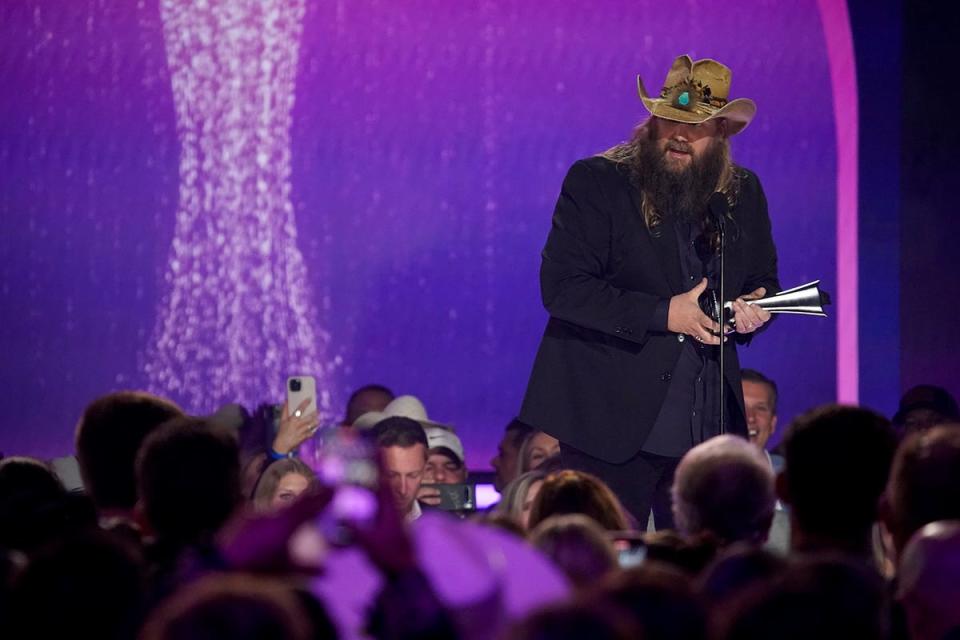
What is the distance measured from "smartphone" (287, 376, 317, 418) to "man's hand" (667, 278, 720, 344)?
2.30 metres

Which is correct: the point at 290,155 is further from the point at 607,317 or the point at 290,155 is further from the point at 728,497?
the point at 728,497

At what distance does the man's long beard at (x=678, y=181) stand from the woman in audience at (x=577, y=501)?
46.3 inches

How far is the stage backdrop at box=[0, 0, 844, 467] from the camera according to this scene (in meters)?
6.46

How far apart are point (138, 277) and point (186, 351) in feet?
1.30

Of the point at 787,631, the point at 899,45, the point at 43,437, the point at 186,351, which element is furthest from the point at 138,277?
the point at 787,631

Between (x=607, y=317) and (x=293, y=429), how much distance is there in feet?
7.04

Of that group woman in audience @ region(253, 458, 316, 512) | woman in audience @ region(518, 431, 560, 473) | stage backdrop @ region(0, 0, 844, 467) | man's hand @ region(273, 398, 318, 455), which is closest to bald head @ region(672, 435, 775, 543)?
woman in audience @ region(253, 458, 316, 512)

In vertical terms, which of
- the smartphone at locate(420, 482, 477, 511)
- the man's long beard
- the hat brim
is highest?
the hat brim

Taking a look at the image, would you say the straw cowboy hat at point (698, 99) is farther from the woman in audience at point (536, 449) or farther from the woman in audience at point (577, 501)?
the woman in audience at point (536, 449)

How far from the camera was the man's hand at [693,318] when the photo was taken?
3.36 m

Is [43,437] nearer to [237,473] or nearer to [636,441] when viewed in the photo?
[636,441]

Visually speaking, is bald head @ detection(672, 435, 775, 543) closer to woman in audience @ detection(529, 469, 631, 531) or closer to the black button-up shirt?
woman in audience @ detection(529, 469, 631, 531)

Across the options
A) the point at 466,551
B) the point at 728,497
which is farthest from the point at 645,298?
the point at 466,551

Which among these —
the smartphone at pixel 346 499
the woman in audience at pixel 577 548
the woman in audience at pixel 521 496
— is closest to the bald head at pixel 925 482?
the woman in audience at pixel 577 548
